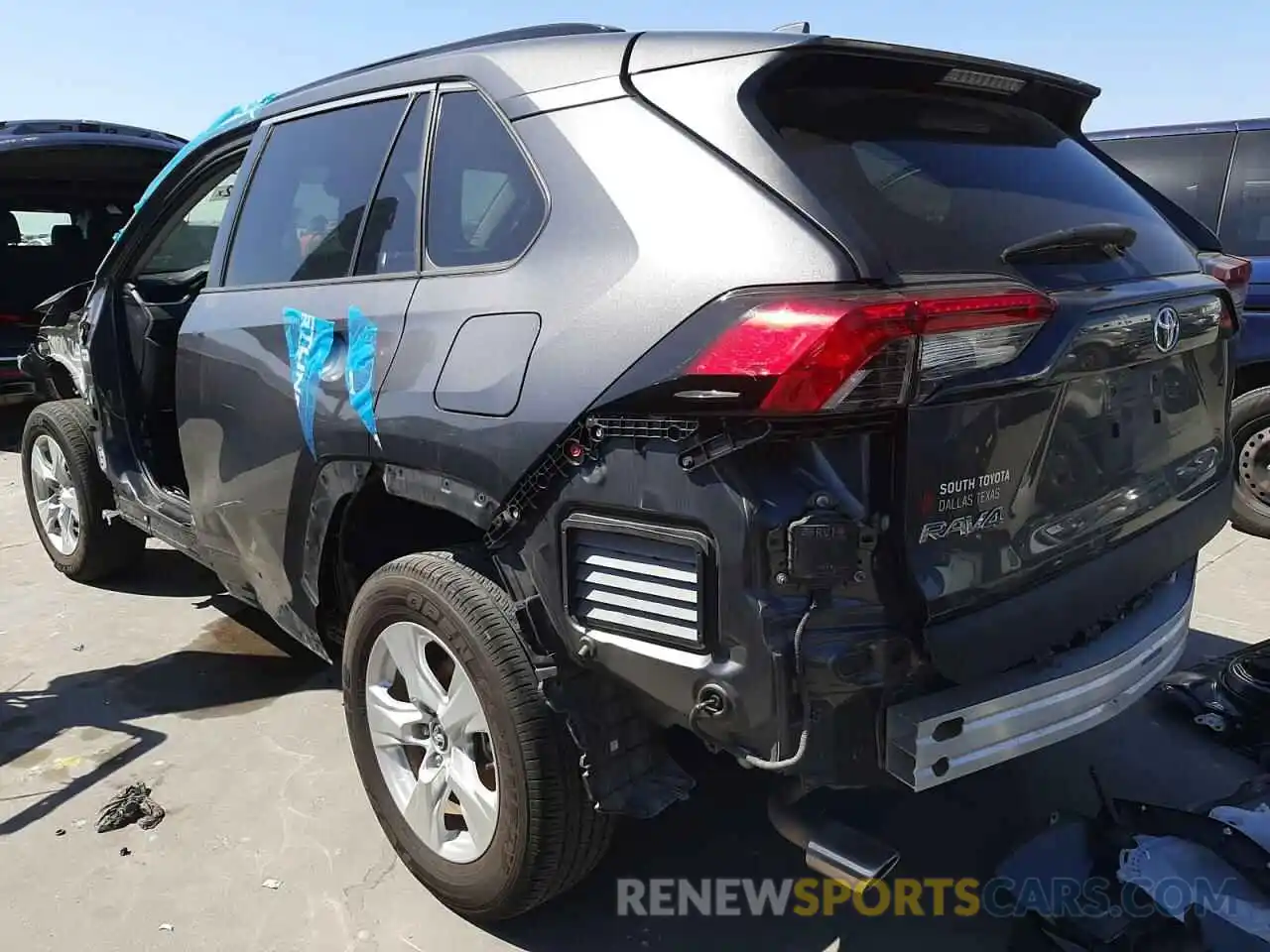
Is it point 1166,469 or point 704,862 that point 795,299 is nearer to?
point 1166,469

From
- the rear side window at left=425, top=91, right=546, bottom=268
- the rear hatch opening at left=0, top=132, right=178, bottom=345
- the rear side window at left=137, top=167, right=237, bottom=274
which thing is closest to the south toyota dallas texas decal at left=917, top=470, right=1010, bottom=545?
the rear side window at left=425, top=91, right=546, bottom=268

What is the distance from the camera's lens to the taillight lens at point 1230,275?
8.55 ft

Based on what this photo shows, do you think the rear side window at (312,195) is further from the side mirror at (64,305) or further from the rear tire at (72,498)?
the side mirror at (64,305)

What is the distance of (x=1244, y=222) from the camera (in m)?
5.20

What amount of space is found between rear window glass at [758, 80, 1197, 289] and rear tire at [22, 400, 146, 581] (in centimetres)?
394

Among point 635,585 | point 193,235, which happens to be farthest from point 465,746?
point 193,235

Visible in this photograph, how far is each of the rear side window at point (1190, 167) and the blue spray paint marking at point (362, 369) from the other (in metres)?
4.44

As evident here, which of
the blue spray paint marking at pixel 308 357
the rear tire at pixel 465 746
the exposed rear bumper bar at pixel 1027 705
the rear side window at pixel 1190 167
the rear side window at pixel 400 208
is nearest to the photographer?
the exposed rear bumper bar at pixel 1027 705

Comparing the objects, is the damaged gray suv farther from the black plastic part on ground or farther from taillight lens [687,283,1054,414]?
the black plastic part on ground

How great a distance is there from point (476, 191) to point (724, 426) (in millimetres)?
1027

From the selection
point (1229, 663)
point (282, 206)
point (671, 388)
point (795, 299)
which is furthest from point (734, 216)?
point (1229, 663)

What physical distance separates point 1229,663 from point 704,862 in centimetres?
200

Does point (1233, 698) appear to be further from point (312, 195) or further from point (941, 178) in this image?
point (312, 195)

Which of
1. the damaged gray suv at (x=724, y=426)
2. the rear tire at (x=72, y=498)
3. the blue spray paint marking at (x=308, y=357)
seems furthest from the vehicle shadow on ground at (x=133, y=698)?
the blue spray paint marking at (x=308, y=357)
